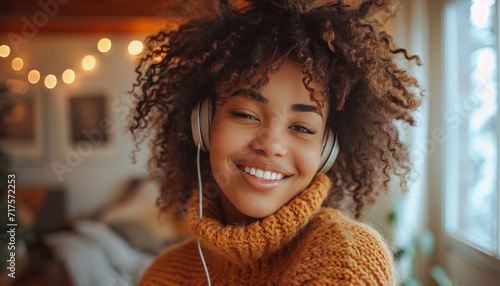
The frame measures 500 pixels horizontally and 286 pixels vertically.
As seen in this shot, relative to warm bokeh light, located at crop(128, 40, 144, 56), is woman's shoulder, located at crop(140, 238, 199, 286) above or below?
below

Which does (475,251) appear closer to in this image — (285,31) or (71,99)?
(285,31)

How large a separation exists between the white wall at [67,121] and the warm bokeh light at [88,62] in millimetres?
34

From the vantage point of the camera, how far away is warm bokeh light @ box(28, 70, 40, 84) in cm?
396

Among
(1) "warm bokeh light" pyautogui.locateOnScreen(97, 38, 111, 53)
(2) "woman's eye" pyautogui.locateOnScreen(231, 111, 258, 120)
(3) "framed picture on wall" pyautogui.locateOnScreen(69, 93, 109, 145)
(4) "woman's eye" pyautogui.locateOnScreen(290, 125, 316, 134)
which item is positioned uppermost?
(1) "warm bokeh light" pyautogui.locateOnScreen(97, 38, 111, 53)

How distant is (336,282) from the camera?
23.8 inches

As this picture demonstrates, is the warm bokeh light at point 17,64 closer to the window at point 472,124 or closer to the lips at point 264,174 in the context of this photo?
the window at point 472,124

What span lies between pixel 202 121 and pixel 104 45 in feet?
11.0

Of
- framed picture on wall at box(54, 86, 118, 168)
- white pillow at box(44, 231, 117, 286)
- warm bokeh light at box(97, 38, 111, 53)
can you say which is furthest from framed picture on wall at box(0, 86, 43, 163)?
white pillow at box(44, 231, 117, 286)

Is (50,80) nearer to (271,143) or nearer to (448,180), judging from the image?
(448,180)

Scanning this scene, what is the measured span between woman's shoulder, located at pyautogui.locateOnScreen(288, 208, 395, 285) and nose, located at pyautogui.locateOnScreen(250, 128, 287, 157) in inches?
5.4

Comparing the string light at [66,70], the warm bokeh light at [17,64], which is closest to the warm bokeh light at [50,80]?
the string light at [66,70]

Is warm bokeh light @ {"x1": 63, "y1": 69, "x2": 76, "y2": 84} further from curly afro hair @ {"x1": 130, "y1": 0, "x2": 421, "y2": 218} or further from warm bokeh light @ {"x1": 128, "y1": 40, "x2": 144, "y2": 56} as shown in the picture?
curly afro hair @ {"x1": 130, "y1": 0, "x2": 421, "y2": 218}

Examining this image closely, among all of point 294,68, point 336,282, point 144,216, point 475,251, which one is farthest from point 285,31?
point 144,216

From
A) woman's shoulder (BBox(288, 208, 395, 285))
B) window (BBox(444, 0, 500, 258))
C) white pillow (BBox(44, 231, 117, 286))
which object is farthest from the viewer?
white pillow (BBox(44, 231, 117, 286))
